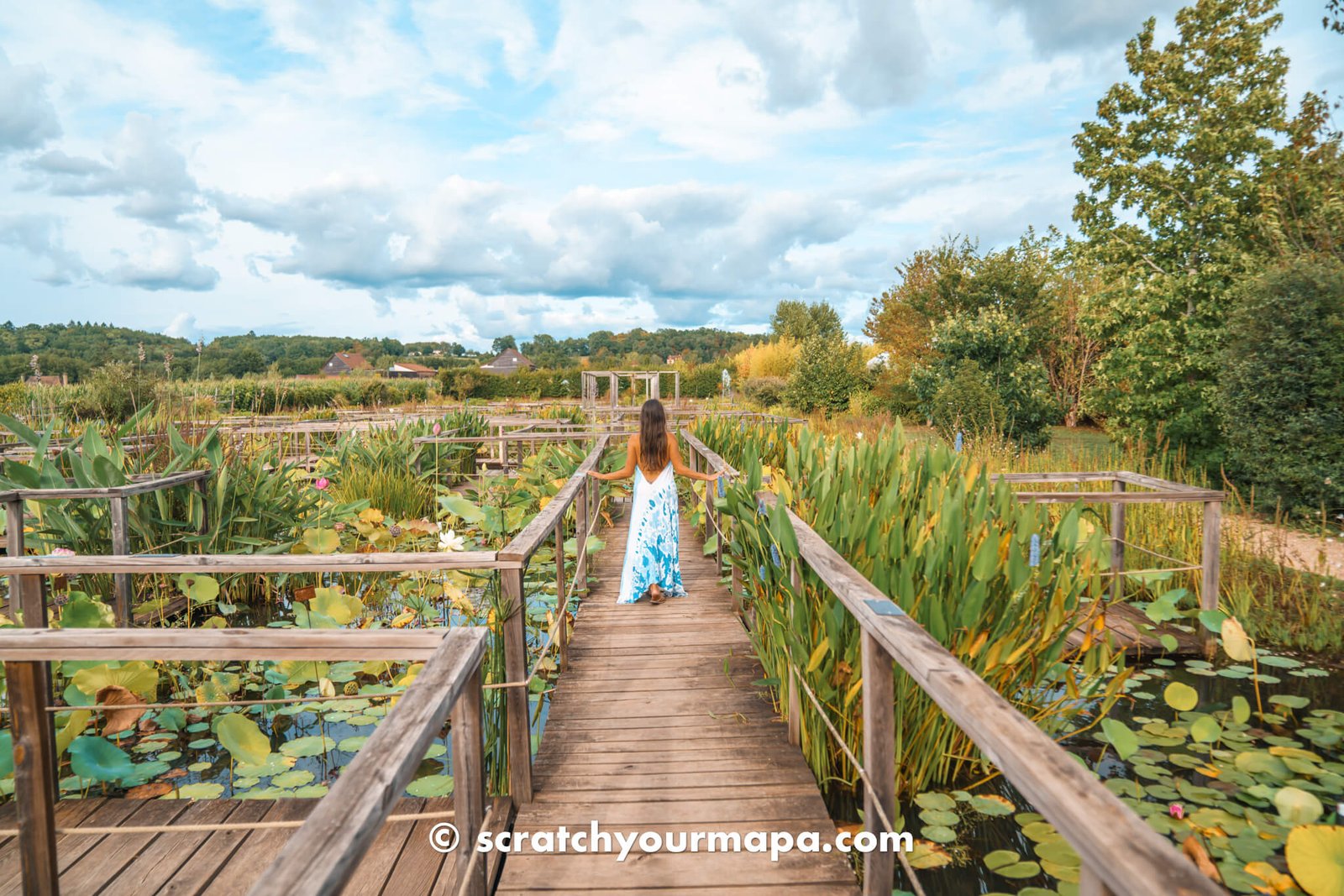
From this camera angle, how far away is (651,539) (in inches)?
168

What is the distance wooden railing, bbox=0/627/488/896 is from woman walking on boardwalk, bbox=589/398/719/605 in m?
2.77

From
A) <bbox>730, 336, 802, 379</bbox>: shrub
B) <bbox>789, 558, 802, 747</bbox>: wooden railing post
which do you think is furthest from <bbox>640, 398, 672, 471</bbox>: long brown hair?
<bbox>730, 336, 802, 379</bbox>: shrub

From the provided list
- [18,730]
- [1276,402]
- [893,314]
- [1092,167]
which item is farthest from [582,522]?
[893,314]

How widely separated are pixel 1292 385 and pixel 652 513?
251 inches

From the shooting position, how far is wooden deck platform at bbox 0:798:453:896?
1832 mm

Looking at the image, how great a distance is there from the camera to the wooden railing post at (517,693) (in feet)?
7.13

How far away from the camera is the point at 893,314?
21938 mm

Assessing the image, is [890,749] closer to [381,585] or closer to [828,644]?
[828,644]

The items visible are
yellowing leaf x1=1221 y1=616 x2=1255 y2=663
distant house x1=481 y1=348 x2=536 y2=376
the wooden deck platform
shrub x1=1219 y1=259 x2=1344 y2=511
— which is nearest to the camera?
the wooden deck platform

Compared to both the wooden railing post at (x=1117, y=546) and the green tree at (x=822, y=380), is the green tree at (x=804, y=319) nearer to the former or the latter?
the green tree at (x=822, y=380)

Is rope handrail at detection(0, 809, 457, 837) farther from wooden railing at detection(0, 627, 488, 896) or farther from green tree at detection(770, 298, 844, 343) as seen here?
green tree at detection(770, 298, 844, 343)

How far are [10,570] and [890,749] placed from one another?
2623mm

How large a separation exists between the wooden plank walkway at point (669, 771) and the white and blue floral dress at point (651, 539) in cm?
54

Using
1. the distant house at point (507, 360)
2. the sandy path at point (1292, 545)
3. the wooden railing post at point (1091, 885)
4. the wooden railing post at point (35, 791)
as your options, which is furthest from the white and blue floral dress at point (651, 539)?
the distant house at point (507, 360)
